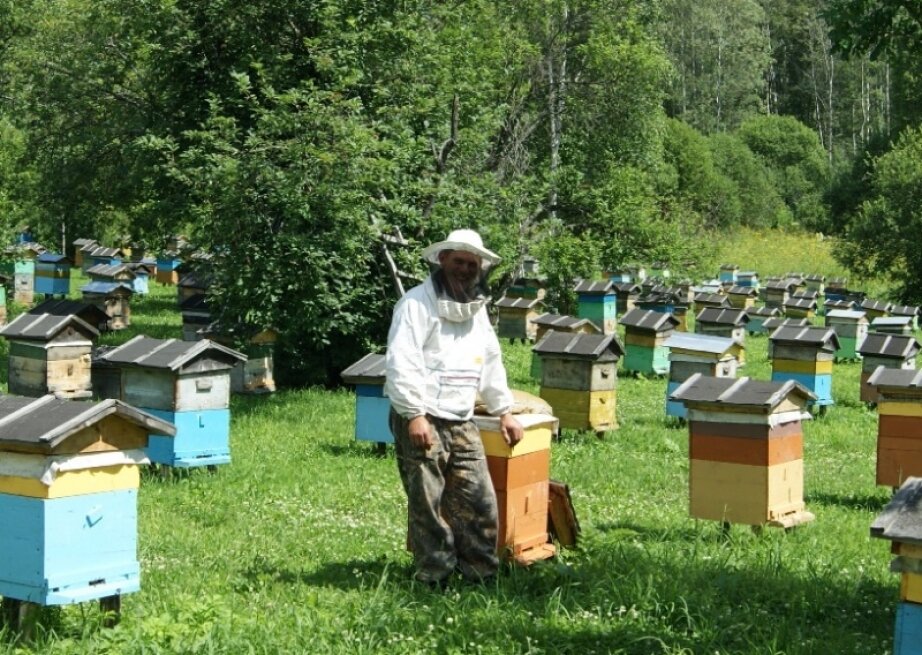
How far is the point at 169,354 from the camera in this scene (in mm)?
10008

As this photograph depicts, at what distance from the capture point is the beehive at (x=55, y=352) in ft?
41.1

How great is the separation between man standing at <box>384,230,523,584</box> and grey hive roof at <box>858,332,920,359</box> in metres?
9.59

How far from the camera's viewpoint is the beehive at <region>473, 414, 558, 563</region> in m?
6.40

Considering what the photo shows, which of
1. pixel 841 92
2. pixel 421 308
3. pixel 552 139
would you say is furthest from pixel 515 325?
pixel 841 92

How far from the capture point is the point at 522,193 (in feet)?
59.7

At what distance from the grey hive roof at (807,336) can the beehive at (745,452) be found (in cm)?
678

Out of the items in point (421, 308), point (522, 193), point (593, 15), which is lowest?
point (421, 308)

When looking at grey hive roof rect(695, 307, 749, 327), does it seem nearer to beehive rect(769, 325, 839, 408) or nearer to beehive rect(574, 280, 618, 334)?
beehive rect(574, 280, 618, 334)

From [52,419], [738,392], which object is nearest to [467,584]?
[52,419]

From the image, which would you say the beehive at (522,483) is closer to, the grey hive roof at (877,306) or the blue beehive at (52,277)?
the grey hive roof at (877,306)

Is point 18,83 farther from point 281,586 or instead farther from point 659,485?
point 281,586

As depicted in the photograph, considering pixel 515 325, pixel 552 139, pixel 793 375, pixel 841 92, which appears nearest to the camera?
pixel 793 375

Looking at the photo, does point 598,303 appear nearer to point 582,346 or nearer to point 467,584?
point 582,346

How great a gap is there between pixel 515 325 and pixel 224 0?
28.9ft
